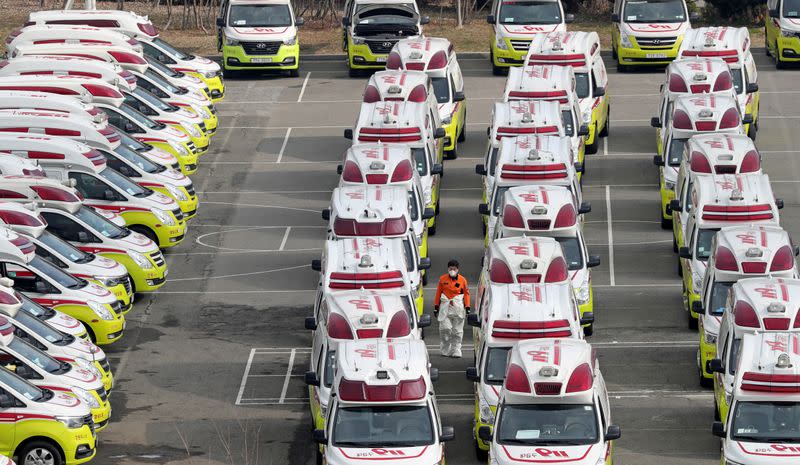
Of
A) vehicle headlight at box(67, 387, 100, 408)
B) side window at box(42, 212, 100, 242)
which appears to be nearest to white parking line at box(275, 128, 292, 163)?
side window at box(42, 212, 100, 242)

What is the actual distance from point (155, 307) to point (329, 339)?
8225mm

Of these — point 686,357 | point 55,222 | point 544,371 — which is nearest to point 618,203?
point 686,357

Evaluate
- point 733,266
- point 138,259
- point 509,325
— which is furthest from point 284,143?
point 509,325

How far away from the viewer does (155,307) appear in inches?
1507

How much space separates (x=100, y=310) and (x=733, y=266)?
34.1 feet

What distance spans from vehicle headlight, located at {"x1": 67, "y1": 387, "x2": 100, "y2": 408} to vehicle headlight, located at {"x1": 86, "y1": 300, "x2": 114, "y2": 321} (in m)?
4.12

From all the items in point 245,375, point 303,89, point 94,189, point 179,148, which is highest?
point 94,189

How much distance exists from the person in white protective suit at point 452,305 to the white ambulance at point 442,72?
1202 centimetres

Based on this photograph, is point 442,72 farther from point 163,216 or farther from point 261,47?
point 163,216

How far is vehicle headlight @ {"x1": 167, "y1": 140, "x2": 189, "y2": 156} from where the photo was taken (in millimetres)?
45000

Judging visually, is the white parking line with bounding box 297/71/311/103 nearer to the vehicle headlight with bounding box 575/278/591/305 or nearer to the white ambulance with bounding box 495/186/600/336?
the white ambulance with bounding box 495/186/600/336

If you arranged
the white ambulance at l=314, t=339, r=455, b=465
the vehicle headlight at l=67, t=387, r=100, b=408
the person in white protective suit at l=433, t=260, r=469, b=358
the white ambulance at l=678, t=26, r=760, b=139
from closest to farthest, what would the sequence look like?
1. the white ambulance at l=314, t=339, r=455, b=465
2. the vehicle headlight at l=67, t=387, r=100, b=408
3. the person in white protective suit at l=433, t=260, r=469, b=358
4. the white ambulance at l=678, t=26, r=760, b=139

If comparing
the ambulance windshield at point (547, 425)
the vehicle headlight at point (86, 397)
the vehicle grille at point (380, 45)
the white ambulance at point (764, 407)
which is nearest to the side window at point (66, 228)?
the vehicle headlight at point (86, 397)

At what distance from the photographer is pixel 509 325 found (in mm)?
30703
